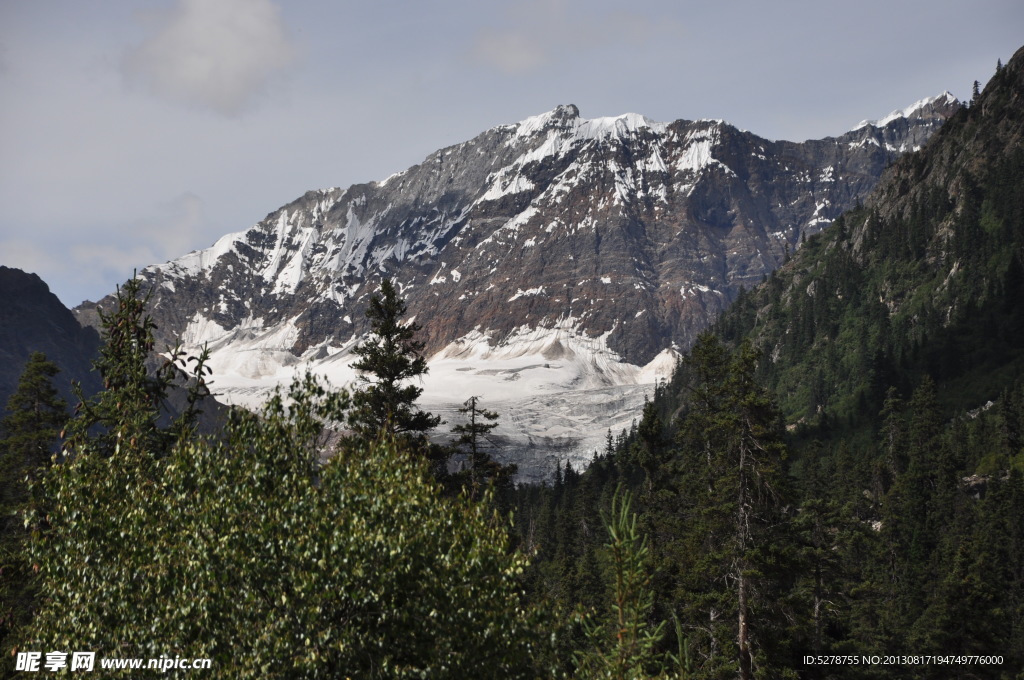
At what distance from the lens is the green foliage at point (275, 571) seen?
1359 cm

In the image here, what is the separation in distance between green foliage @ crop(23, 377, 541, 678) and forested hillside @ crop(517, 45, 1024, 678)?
6.89 feet

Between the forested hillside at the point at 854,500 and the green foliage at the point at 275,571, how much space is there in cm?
210

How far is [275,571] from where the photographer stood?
1400cm

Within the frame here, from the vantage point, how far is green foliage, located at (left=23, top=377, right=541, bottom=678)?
1359 cm

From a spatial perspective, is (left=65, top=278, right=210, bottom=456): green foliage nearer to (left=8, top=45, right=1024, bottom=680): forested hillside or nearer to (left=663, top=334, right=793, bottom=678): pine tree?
(left=8, top=45, right=1024, bottom=680): forested hillside

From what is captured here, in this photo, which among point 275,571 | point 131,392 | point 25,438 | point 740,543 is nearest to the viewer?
point 275,571

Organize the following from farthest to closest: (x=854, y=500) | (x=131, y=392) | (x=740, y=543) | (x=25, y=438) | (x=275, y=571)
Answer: (x=854, y=500), (x=25, y=438), (x=740, y=543), (x=131, y=392), (x=275, y=571)

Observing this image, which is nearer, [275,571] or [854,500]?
[275,571]

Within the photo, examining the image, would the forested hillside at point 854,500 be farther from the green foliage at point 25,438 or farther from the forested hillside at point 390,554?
the green foliage at point 25,438

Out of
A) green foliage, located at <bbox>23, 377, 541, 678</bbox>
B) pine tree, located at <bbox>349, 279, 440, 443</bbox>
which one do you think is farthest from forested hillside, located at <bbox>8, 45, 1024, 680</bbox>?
pine tree, located at <bbox>349, 279, 440, 443</bbox>

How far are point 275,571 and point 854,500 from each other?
104457 mm

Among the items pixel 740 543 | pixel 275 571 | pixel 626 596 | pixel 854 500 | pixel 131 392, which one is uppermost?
pixel 131 392

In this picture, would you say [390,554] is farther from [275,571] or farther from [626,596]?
[626,596]

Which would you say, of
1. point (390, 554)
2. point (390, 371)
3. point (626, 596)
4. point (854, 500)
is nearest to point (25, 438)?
point (390, 371)
